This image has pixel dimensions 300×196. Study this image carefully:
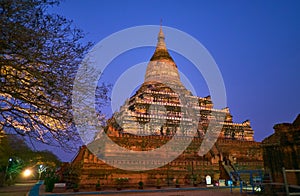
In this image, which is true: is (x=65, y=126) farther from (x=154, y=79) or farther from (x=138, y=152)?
(x=154, y=79)

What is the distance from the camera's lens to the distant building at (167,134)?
855 inches

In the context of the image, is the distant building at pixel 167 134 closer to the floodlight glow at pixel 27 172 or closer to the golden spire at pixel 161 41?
the golden spire at pixel 161 41

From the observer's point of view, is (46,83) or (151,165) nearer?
(46,83)

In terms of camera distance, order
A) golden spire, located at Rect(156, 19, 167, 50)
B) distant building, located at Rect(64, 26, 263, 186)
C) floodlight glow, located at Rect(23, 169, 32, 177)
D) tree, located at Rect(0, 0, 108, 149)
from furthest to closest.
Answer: golden spire, located at Rect(156, 19, 167, 50)
floodlight glow, located at Rect(23, 169, 32, 177)
distant building, located at Rect(64, 26, 263, 186)
tree, located at Rect(0, 0, 108, 149)

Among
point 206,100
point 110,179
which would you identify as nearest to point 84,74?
point 110,179

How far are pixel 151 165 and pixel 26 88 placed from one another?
703 inches

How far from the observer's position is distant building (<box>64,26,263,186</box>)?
2172cm

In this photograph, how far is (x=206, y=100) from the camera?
158ft

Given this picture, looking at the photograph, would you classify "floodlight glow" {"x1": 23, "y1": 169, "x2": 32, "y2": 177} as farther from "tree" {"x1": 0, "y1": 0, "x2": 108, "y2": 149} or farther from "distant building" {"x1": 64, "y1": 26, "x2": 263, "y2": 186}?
"tree" {"x1": 0, "y1": 0, "x2": 108, "y2": 149}

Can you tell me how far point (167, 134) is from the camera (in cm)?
3662

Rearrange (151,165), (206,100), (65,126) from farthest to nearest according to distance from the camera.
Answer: (206,100), (151,165), (65,126)

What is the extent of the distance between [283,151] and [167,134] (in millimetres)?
26934

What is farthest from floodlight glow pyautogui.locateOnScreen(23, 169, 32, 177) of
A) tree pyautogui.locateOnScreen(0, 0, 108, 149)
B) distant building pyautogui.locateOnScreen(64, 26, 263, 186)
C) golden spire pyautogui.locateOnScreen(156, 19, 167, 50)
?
tree pyautogui.locateOnScreen(0, 0, 108, 149)

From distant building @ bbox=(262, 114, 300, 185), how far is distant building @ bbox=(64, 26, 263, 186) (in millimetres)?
11864
